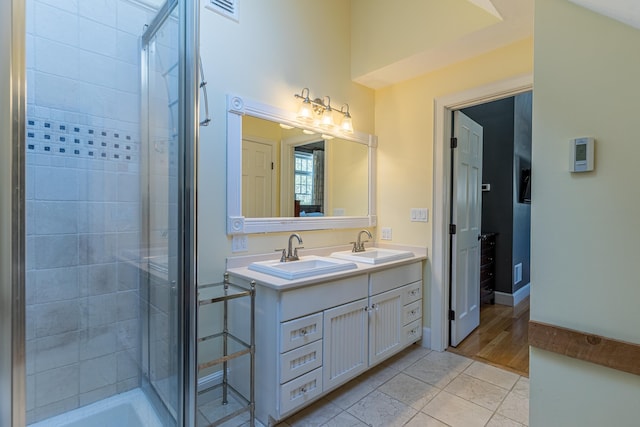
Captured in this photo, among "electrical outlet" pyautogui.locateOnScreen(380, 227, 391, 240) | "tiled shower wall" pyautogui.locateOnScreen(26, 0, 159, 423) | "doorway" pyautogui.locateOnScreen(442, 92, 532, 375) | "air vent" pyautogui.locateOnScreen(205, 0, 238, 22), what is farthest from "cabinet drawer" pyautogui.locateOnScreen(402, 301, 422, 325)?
"air vent" pyautogui.locateOnScreen(205, 0, 238, 22)

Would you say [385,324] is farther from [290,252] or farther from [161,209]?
[161,209]

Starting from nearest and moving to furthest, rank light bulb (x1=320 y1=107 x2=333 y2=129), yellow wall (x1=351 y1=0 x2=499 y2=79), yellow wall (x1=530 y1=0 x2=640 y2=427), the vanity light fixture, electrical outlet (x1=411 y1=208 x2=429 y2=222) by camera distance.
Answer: yellow wall (x1=530 y1=0 x2=640 y2=427) < yellow wall (x1=351 y1=0 x2=499 y2=79) < the vanity light fixture < light bulb (x1=320 y1=107 x2=333 y2=129) < electrical outlet (x1=411 y1=208 x2=429 y2=222)

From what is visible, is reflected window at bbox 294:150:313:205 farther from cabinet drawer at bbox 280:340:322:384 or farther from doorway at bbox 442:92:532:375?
doorway at bbox 442:92:532:375

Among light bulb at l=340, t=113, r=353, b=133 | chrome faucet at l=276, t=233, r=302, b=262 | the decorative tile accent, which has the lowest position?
chrome faucet at l=276, t=233, r=302, b=262

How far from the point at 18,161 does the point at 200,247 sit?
1075 mm

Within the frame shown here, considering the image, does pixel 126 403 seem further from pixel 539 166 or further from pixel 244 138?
pixel 539 166

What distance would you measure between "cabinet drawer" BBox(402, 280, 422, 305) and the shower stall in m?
1.66

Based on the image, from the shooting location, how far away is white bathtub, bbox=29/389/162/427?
5.14 ft

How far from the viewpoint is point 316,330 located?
1.79 metres

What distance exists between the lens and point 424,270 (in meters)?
2.71

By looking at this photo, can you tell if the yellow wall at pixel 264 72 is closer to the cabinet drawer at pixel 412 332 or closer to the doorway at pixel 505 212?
the cabinet drawer at pixel 412 332

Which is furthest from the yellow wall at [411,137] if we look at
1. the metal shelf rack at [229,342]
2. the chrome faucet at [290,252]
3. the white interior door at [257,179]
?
the metal shelf rack at [229,342]

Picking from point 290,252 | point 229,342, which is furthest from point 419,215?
point 229,342

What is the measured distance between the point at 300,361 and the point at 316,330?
7.1 inches
